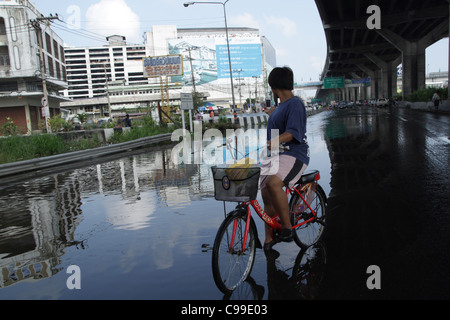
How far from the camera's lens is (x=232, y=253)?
3830mm

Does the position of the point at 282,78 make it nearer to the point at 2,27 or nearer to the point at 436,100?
the point at 436,100

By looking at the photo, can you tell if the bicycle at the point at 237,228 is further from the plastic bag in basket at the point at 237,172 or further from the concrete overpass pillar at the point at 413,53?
the concrete overpass pillar at the point at 413,53

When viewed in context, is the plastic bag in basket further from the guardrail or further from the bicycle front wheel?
the guardrail

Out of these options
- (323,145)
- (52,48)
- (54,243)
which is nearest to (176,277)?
(54,243)

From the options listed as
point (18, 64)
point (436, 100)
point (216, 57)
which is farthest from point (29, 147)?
point (216, 57)

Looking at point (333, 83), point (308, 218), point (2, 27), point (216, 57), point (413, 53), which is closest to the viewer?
point (308, 218)

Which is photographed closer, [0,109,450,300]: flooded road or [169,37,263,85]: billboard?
[0,109,450,300]: flooded road

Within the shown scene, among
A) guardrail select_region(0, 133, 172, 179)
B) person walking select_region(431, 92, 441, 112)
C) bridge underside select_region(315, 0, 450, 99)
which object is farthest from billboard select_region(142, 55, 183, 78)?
guardrail select_region(0, 133, 172, 179)

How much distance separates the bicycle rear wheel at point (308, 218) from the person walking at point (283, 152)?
0.89 ft

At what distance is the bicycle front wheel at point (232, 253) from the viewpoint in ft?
11.7

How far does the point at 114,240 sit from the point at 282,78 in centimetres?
301

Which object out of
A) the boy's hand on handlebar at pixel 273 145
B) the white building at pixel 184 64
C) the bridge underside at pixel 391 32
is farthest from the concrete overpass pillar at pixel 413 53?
the white building at pixel 184 64

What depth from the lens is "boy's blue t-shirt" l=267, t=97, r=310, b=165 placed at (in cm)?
418

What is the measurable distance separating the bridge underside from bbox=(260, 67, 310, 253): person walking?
3406cm
